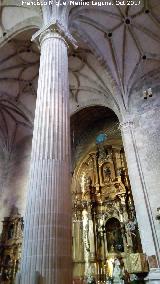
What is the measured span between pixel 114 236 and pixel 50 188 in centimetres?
928

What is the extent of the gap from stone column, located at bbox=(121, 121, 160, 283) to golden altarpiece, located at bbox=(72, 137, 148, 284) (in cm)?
233

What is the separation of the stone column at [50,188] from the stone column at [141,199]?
534cm

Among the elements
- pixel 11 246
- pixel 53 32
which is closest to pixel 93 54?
pixel 53 32

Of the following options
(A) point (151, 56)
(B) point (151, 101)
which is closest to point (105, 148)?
(B) point (151, 101)

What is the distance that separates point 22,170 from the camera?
1465 centimetres

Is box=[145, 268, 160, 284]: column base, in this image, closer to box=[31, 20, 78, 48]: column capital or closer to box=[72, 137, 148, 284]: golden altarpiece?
box=[72, 137, 148, 284]: golden altarpiece

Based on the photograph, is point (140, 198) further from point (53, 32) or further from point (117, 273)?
point (53, 32)

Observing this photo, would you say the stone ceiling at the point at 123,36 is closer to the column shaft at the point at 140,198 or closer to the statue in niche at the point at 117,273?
the column shaft at the point at 140,198

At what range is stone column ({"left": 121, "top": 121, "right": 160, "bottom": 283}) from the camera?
8.22 m

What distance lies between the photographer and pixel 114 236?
12.1 metres

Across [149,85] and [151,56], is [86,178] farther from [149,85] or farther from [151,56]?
[151,56]

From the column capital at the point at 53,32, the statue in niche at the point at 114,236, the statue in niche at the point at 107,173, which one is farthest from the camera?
the statue in niche at the point at 107,173

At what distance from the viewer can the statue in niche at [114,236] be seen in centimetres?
1172

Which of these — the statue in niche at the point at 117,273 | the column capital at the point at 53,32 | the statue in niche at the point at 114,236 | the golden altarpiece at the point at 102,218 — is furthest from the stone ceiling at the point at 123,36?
the statue in niche at the point at 117,273
